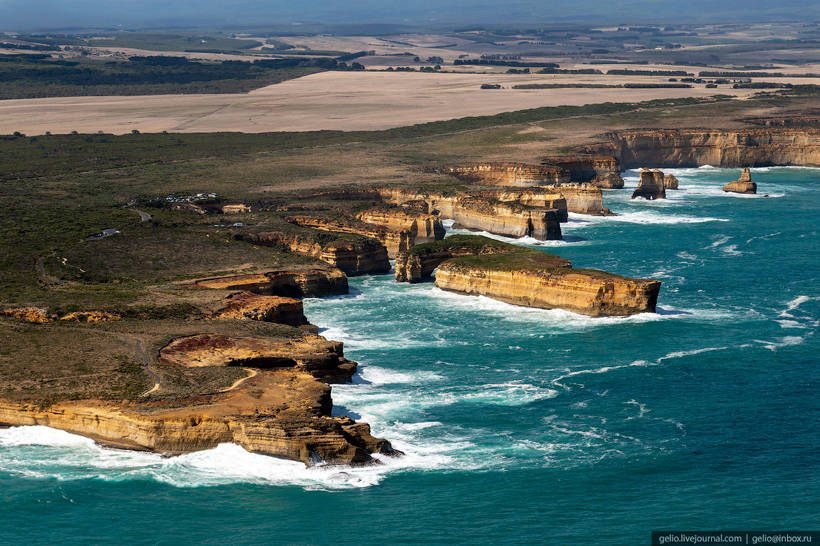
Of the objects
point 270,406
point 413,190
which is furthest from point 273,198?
point 270,406

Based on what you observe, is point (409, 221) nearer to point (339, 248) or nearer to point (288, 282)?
point (339, 248)

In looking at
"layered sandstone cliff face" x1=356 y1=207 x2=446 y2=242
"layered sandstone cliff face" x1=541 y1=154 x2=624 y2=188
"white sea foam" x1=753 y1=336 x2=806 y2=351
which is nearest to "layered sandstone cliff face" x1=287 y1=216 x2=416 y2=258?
"layered sandstone cliff face" x1=356 y1=207 x2=446 y2=242

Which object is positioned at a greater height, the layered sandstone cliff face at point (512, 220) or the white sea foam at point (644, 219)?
the layered sandstone cliff face at point (512, 220)

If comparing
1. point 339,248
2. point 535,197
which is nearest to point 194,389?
point 339,248

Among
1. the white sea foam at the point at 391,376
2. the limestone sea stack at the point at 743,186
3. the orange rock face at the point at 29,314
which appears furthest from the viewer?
the limestone sea stack at the point at 743,186

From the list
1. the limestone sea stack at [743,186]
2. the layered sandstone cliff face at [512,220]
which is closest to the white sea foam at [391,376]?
the layered sandstone cliff face at [512,220]

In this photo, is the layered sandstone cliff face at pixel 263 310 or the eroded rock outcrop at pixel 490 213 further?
the eroded rock outcrop at pixel 490 213

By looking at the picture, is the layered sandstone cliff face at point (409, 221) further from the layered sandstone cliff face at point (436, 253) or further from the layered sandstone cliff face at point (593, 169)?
the layered sandstone cliff face at point (593, 169)
